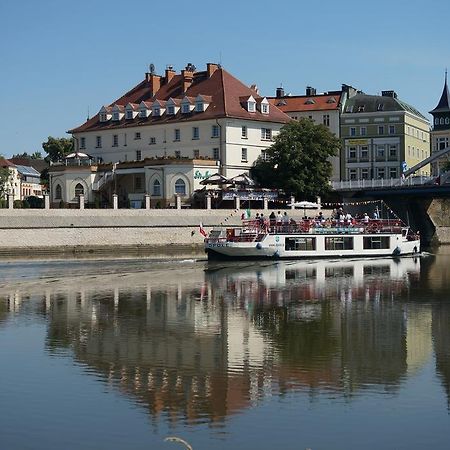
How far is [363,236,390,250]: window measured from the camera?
64375 millimetres

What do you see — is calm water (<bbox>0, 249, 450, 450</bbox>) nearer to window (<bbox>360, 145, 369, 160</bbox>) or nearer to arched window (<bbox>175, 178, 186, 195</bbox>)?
arched window (<bbox>175, 178, 186, 195</bbox>)

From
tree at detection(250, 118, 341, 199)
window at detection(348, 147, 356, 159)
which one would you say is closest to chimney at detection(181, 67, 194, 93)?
tree at detection(250, 118, 341, 199)

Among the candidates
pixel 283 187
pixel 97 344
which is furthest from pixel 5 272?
pixel 283 187

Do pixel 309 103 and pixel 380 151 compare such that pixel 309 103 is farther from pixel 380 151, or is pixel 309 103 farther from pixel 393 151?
pixel 393 151

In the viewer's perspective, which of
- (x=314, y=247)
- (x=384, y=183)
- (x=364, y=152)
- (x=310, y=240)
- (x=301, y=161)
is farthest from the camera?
(x=364, y=152)

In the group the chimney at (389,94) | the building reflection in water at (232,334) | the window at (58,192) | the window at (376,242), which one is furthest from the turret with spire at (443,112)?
the building reflection in water at (232,334)

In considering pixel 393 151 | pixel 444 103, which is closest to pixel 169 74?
pixel 393 151

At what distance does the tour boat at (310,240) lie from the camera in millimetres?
58250

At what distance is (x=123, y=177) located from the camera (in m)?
88.8

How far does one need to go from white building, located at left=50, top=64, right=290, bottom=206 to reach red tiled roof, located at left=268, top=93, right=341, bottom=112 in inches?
454

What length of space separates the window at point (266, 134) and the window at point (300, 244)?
30.6 metres

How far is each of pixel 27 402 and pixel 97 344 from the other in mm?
7169

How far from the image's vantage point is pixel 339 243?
6306cm

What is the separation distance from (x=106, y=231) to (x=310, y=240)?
56.2 feet
